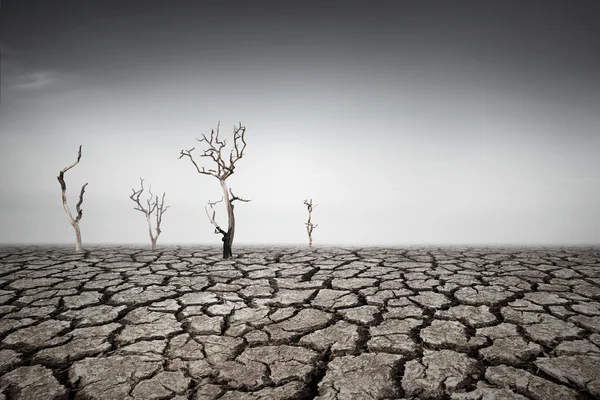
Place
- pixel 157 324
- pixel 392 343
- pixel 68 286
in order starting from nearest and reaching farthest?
pixel 392 343
pixel 157 324
pixel 68 286

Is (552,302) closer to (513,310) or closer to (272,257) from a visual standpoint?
(513,310)

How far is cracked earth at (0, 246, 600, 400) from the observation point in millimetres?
1521

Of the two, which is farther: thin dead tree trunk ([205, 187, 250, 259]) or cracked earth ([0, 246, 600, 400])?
thin dead tree trunk ([205, 187, 250, 259])

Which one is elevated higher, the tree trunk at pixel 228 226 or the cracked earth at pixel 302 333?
the tree trunk at pixel 228 226

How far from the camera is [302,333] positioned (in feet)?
6.80

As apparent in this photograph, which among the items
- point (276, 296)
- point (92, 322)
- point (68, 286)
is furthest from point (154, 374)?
point (68, 286)

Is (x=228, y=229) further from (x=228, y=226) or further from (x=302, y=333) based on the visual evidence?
(x=302, y=333)

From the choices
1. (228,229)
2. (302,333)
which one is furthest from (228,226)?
(302,333)

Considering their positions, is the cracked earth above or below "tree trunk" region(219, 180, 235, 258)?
below

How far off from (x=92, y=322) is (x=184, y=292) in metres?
0.81

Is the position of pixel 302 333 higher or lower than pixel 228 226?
lower

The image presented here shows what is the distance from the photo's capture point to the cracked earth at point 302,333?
152 centimetres

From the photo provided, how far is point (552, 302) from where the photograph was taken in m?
2.54

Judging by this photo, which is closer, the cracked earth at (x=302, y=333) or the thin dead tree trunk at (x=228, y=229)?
the cracked earth at (x=302, y=333)
